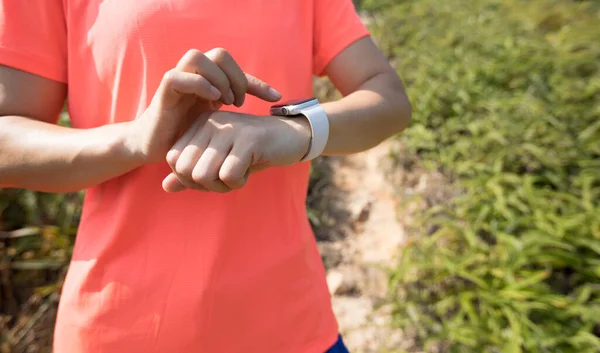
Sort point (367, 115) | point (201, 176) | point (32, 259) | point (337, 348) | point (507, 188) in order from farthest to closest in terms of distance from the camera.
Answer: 1. point (507, 188)
2. point (32, 259)
3. point (337, 348)
4. point (367, 115)
5. point (201, 176)

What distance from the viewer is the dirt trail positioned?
185 cm

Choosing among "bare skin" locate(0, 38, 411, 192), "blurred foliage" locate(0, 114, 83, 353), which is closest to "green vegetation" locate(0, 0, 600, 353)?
"blurred foliage" locate(0, 114, 83, 353)

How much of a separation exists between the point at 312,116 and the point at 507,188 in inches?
71.3

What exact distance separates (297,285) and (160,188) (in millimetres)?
288

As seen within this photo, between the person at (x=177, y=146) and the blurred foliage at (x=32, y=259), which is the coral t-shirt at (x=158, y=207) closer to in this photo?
the person at (x=177, y=146)

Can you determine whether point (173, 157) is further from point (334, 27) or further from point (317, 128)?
point (334, 27)

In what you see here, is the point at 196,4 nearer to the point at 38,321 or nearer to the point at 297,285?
the point at 297,285

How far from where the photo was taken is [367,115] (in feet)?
2.57

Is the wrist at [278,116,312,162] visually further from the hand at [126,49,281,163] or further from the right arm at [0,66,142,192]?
the right arm at [0,66,142,192]

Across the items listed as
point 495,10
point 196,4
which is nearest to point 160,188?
point 196,4

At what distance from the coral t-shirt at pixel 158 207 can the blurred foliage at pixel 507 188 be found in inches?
45.8

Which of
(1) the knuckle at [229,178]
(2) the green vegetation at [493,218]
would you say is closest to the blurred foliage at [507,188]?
(2) the green vegetation at [493,218]

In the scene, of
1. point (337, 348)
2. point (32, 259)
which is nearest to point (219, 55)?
point (337, 348)

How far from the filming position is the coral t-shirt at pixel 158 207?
69 centimetres
